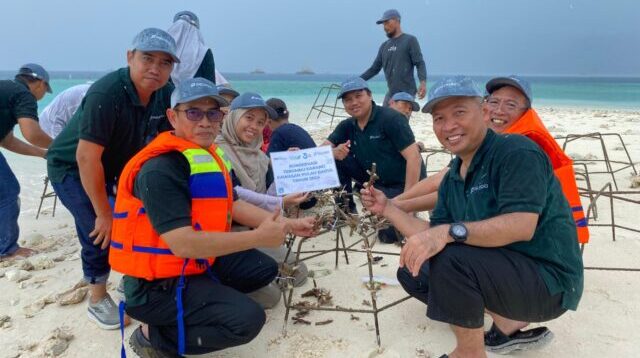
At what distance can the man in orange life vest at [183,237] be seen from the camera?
2.25m

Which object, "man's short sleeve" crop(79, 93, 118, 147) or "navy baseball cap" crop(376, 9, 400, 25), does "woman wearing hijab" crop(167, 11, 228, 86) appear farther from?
"navy baseball cap" crop(376, 9, 400, 25)

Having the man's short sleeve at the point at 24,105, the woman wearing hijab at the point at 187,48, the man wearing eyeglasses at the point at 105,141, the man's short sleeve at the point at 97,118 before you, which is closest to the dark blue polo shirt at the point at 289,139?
the woman wearing hijab at the point at 187,48

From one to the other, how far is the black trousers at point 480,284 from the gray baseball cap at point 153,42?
2.12m

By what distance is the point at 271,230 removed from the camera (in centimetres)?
235

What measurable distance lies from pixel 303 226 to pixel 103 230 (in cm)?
142

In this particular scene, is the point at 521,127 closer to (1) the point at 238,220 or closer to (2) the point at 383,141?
(2) the point at 383,141

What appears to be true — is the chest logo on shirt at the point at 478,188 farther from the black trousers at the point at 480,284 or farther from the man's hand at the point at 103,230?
the man's hand at the point at 103,230

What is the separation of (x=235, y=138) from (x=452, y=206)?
6.81 feet

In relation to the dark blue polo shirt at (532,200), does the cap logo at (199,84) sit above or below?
above

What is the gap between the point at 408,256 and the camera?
2.10 metres

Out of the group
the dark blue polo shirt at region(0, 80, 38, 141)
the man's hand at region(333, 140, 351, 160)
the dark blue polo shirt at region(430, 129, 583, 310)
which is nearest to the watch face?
the dark blue polo shirt at region(430, 129, 583, 310)

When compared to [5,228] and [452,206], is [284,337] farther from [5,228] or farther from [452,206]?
[5,228]

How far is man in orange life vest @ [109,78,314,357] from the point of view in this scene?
225 centimetres

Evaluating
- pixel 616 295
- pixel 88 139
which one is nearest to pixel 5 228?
pixel 88 139
